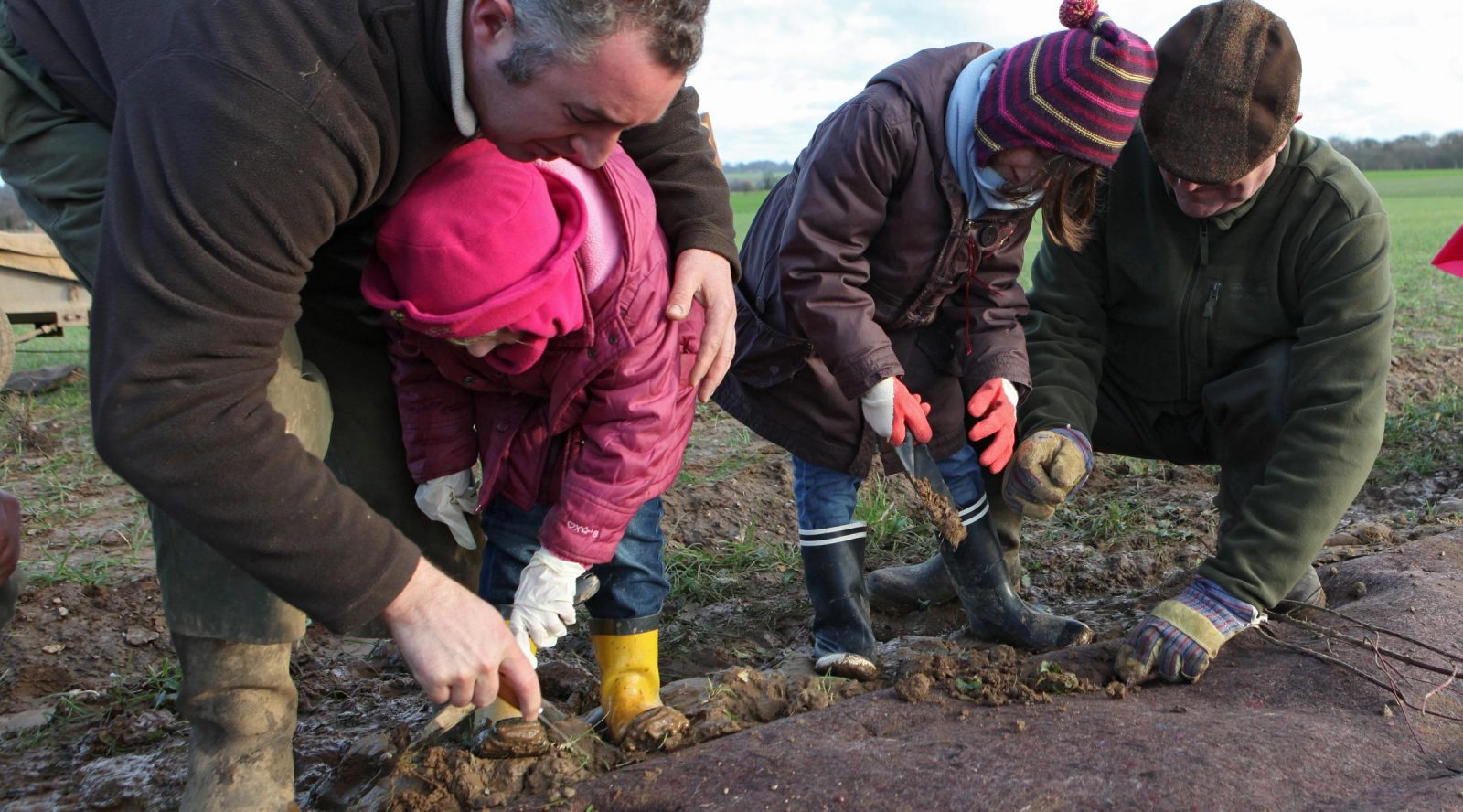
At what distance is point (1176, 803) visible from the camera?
197 centimetres

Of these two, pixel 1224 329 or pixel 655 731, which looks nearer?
pixel 655 731

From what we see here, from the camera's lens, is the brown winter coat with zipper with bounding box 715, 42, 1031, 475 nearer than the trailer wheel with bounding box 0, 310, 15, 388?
Yes

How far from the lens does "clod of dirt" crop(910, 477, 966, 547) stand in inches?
112

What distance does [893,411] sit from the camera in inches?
111

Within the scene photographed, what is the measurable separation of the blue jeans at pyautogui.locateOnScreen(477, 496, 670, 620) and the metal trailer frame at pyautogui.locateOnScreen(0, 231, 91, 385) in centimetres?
508

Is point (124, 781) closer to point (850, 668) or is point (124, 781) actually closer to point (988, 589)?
point (850, 668)

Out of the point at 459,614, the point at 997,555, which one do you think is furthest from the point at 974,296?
the point at 459,614

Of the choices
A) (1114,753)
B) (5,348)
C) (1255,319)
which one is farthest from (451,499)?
(5,348)

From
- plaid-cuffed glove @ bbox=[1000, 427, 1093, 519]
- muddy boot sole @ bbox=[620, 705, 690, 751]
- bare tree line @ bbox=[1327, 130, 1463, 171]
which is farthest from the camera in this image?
bare tree line @ bbox=[1327, 130, 1463, 171]

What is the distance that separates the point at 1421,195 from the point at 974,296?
3964 cm

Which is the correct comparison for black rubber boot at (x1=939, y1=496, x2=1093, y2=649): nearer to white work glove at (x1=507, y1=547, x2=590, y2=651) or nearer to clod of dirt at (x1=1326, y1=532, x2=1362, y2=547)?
clod of dirt at (x1=1326, y1=532, x2=1362, y2=547)

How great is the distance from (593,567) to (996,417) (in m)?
1.10

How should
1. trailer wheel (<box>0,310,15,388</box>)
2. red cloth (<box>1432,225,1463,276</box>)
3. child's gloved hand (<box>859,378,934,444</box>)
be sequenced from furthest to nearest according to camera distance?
trailer wheel (<box>0,310,15,388</box>) → red cloth (<box>1432,225,1463,276</box>) → child's gloved hand (<box>859,378,934,444</box>)

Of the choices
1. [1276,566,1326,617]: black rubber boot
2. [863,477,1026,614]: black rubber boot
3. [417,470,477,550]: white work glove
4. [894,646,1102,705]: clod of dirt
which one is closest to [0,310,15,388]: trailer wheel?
[417,470,477,550]: white work glove
